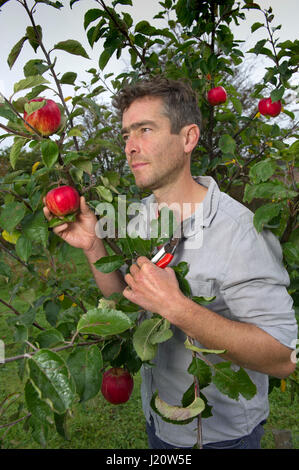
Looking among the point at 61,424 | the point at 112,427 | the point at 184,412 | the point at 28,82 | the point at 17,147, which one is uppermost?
the point at 28,82

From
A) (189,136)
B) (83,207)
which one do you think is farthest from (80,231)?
(189,136)

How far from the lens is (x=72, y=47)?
1095mm

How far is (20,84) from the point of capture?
893 millimetres

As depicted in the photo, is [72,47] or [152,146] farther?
[152,146]

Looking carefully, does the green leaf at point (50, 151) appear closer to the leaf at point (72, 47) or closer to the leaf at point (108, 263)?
the leaf at point (108, 263)

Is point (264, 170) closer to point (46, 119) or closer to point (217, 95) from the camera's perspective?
point (46, 119)

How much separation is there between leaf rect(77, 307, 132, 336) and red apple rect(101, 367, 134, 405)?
620 mm

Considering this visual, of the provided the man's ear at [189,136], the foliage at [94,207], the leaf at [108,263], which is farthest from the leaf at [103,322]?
the man's ear at [189,136]

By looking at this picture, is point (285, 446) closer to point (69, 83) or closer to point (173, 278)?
point (173, 278)

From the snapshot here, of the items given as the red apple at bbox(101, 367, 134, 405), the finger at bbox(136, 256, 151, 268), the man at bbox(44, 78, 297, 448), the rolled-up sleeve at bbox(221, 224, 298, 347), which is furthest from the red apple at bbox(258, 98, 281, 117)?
the red apple at bbox(101, 367, 134, 405)

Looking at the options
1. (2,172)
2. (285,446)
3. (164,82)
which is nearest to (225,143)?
(164,82)

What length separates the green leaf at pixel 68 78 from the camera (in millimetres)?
1120

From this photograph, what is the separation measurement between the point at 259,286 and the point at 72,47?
2.94 feet

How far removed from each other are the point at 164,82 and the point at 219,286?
0.86 metres
